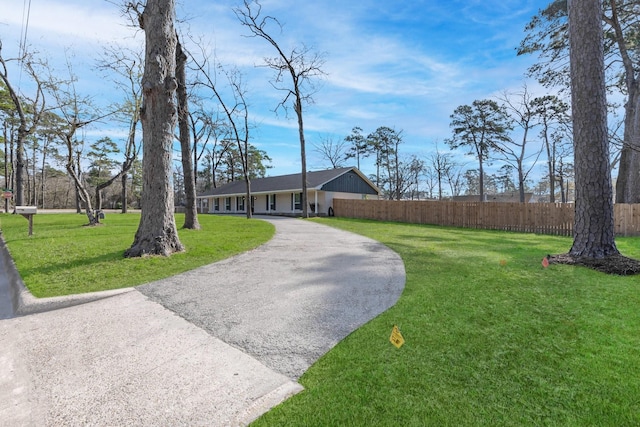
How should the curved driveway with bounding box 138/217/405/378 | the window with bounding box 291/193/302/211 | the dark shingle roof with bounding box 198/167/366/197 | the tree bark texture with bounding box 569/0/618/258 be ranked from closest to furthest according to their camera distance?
the curved driveway with bounding box 138/217/405/378 < the tree bark texture with bounding box 569/0/618/258 < the dark shingle roof with bounding box 198/167/366/197 < the window with bounding box 291/193/302/211

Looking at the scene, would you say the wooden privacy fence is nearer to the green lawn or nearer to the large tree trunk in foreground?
the green lawn

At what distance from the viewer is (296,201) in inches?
997

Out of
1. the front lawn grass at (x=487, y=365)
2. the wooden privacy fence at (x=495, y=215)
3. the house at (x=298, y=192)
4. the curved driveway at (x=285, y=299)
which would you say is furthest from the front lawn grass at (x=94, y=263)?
the house at (x=298, y=192)

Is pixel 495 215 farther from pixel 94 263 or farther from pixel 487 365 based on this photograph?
pixel 94 263

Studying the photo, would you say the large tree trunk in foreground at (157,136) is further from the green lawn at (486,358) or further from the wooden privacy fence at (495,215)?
the wooden privacy fence at (495,215)

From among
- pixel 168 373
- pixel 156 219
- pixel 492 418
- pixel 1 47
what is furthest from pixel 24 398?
pixel 1 47

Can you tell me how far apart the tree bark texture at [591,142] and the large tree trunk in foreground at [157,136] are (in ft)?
25.9

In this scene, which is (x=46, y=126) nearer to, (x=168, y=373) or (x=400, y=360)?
(x=168, y=373)

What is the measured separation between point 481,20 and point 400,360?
1124 centimetres

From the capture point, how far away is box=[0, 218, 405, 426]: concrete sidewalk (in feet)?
6.33

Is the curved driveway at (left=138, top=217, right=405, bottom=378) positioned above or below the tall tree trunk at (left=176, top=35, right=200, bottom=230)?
below

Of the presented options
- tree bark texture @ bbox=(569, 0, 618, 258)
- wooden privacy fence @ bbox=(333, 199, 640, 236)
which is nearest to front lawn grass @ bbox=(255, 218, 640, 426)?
tree bark texture @ bbox=(569, 0, 618, 258)

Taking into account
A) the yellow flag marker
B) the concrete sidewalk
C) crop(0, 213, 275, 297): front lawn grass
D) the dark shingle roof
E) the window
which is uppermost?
the dark shingle roof

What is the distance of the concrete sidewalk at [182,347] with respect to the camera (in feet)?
6.33
